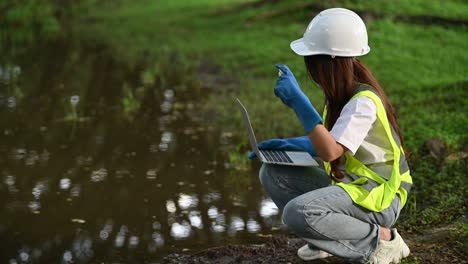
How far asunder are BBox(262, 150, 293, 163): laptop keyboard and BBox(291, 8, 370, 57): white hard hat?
60cm

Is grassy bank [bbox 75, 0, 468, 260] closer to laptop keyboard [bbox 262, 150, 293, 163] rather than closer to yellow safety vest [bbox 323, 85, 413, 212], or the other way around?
yellow safety vest [bbox 323, 85, 413, 212]

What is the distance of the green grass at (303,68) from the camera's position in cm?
543

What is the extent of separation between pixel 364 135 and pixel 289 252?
3.37 ft

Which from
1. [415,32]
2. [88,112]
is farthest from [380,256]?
[415,32]

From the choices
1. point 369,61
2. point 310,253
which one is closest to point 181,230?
point 310,253

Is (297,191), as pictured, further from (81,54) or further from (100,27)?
(100,27)

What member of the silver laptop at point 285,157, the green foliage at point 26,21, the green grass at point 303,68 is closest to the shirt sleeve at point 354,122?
the silver laptop at point 285,157

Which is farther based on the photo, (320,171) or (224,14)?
(224,14)

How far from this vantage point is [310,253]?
3.91m

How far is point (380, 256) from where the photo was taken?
3.61 metres

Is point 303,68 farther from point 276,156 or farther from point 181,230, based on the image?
point 276,156

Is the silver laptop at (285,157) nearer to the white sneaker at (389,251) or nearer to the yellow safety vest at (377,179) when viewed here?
the yellow safety vest at (377,179)

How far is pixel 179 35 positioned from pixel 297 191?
31.5ft

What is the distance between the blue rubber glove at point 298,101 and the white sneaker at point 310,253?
0.83 meters
